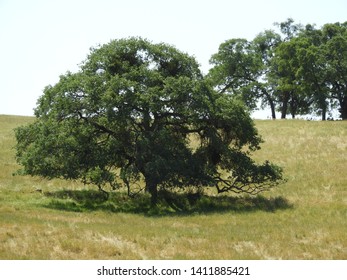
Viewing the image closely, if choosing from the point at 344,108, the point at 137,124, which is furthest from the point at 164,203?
the point at 344,108

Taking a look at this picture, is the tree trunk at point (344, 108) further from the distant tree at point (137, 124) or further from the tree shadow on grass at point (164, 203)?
the tree shadow on grass at point (164, 203)

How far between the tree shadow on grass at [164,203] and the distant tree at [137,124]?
3.76 ft

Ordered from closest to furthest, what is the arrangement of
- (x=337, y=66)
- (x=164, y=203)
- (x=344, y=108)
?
1. (x=164, y=203)
2. (x=337, y=66)
3. (x=344, y=108)

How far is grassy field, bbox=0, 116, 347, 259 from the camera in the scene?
14227 millimetres

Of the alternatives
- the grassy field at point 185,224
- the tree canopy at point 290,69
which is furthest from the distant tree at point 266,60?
the grassy field at point 185,224

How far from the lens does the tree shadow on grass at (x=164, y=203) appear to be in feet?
80.0

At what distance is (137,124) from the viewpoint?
26406mm

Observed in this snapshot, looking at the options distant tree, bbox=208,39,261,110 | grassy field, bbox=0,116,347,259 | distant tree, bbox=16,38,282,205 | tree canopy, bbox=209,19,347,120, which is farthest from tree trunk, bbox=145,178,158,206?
distant tree, bbox=208,39,261,110

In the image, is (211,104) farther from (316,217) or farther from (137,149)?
(316,217)

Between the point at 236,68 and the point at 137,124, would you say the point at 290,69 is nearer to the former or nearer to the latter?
the point at 236,68

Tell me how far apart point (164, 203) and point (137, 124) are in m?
5.31

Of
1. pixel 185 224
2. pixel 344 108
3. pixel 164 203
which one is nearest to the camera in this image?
pixel 185 224

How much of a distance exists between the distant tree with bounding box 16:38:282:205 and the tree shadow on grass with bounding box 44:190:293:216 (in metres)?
1.15

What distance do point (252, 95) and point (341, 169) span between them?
124 ft
